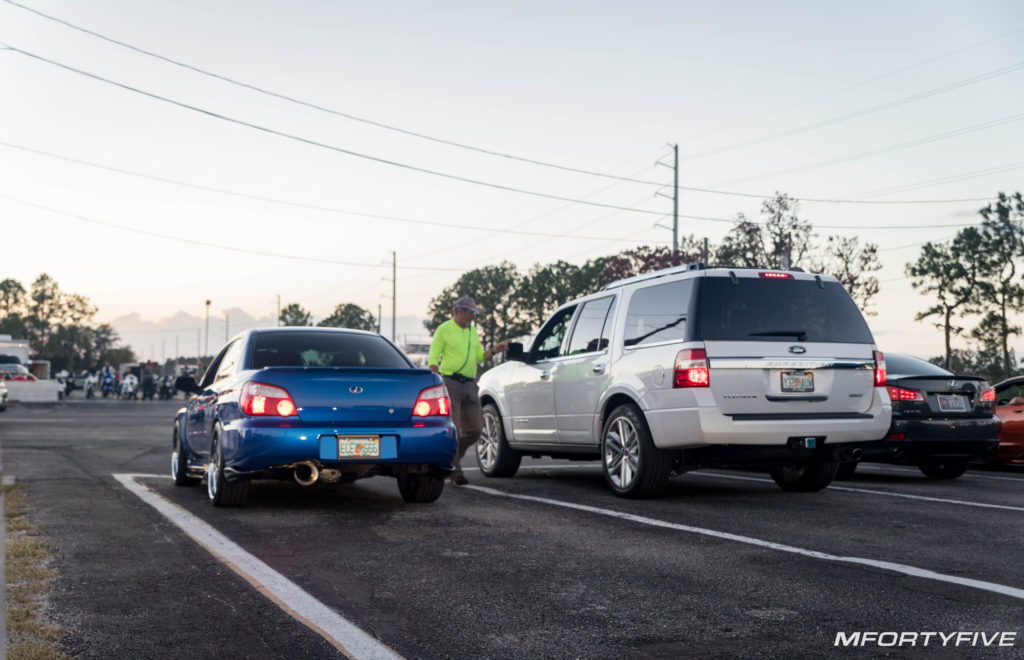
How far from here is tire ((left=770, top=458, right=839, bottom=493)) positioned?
942 centimetres

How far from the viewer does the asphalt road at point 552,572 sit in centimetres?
400

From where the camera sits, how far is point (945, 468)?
11289 mm

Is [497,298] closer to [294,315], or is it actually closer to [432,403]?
[294,315]

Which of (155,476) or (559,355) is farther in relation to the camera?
(155,476)

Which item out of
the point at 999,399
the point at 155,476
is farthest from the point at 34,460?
the point at 999,399

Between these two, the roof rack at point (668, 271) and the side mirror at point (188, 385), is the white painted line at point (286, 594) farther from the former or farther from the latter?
the roof rack at point (668, 271)

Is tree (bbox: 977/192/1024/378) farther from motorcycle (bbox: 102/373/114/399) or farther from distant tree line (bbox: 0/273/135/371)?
distant tree line (bbox: 0/273/135/371)

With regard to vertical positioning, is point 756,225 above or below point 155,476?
above

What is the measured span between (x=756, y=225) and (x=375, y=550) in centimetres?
4485

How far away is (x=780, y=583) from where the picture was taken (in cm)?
503

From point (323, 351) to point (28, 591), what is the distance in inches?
159

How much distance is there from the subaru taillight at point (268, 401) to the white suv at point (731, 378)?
301 centimetres

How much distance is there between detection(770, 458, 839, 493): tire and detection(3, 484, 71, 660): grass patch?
6468 mm

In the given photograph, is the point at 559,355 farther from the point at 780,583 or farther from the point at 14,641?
the point at 14,641
